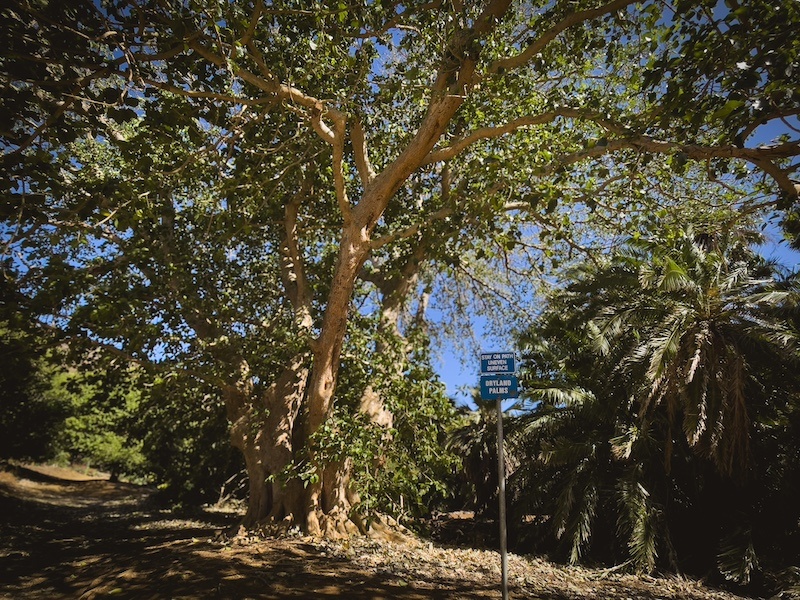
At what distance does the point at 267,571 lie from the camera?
19.6ft

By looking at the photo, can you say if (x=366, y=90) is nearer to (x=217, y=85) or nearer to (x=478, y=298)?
(x=217, y=85)

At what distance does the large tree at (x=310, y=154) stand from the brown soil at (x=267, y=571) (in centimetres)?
125

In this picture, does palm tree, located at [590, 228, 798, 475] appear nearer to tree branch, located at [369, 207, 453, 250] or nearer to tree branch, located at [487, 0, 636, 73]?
tree branch, located at [369, 207, 453, 250]

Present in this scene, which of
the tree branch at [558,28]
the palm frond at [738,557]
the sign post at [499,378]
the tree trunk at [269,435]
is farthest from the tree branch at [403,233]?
the palm frond at [738,557]

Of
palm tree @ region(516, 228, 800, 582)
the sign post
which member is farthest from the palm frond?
the sign post

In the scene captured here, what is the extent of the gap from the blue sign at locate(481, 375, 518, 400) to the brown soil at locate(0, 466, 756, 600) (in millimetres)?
2430

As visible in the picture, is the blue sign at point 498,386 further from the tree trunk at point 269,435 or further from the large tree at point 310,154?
the tree trunk at point 269,435

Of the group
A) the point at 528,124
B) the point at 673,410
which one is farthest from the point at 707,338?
the point at 528,124

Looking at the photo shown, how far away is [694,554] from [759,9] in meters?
9.12

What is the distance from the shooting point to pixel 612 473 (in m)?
10.3

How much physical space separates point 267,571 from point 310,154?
6.33m

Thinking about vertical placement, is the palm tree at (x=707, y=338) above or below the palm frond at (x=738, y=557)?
above

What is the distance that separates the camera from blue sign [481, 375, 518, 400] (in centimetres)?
484

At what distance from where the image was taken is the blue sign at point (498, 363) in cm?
498
